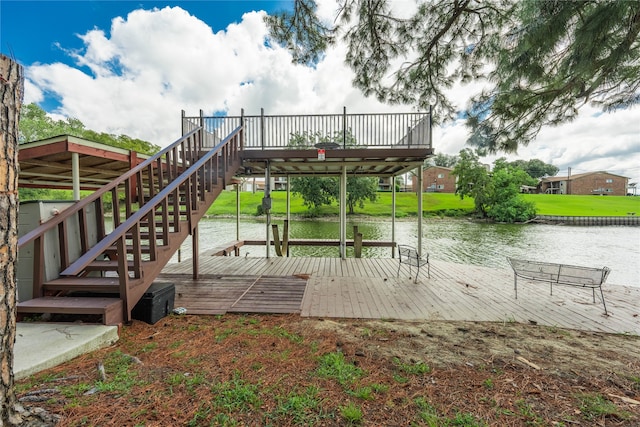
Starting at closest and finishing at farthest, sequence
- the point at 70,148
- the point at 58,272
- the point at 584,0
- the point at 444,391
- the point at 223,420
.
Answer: the point at 223,420
the point at 444,391
the point at 584,0
the point at 58,272
the point at 70,148

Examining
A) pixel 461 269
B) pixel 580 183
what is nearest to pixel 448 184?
pixel 580 183

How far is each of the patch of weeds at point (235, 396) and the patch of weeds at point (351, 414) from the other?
21.7 inches

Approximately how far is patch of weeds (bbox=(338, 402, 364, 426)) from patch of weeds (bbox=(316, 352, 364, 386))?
26 cm

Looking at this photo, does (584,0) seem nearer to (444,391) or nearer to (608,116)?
(608,116)

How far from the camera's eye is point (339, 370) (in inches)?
82.4

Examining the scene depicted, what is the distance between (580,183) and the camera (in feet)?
174

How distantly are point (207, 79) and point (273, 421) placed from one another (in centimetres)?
1068

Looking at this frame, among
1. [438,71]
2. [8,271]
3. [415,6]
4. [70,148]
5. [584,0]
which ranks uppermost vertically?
[415,6]

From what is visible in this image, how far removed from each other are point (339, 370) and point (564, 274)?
4.18m

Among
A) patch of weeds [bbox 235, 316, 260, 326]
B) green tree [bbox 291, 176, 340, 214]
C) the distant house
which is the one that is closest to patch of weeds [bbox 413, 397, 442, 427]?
patch of weeds [bbox 235, 316, 260, 326]

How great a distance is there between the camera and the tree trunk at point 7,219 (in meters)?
1.19

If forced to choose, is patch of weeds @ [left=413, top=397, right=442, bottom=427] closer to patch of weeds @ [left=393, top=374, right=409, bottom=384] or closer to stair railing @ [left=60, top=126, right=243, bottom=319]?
patch of weeds @ [left=393, top=374, right=409, bottom=384]

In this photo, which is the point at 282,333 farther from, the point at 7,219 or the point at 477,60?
the point at 477,60

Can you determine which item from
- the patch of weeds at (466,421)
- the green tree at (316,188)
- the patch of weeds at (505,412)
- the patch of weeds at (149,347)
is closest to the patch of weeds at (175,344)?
the patch of weeds at (149,347)
